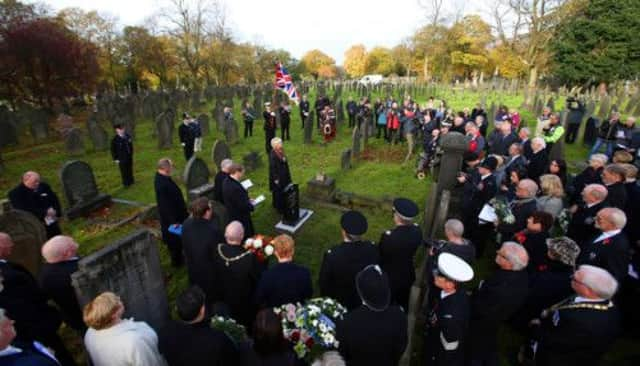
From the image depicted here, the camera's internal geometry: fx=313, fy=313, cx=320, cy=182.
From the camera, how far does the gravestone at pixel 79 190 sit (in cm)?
775

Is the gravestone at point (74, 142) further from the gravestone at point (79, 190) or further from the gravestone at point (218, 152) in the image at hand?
the gravestone at point (218, 152)

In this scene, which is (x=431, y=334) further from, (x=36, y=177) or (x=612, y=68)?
(x=612, y=68)

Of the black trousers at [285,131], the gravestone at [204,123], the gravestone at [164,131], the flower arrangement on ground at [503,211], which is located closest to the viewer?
the flower arrangement on ground at [503,211]

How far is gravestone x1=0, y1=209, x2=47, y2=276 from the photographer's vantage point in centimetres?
498

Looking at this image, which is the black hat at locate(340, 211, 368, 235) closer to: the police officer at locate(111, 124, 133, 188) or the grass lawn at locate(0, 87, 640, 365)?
the grass lawn at locate(0, 87, 640, 365)

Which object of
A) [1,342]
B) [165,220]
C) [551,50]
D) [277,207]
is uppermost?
[551,50]

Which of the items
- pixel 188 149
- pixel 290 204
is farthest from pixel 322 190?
pixel 188 149

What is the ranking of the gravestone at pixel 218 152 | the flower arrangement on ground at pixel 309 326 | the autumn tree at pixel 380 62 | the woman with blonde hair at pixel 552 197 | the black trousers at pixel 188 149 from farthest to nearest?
the autumn tree at pixel 380 62 → the black trousers at pixel 188 149 → the gravestone at pixel 218 152 → the woman with blonde hair at pixel 552 197 → the flower arrangement on ground at pixel 309 326

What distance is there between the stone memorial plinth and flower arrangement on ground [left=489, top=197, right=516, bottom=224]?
4124 millimetres

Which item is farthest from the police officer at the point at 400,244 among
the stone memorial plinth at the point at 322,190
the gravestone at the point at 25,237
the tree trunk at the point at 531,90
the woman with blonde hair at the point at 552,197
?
the tree trunk at the point at 531,90

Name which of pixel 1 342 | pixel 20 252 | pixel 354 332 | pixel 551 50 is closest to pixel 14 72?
pixel 20 252

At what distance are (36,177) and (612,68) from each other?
46016 mm

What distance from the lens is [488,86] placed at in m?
38.4

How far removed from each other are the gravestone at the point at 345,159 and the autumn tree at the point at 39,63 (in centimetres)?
1871
